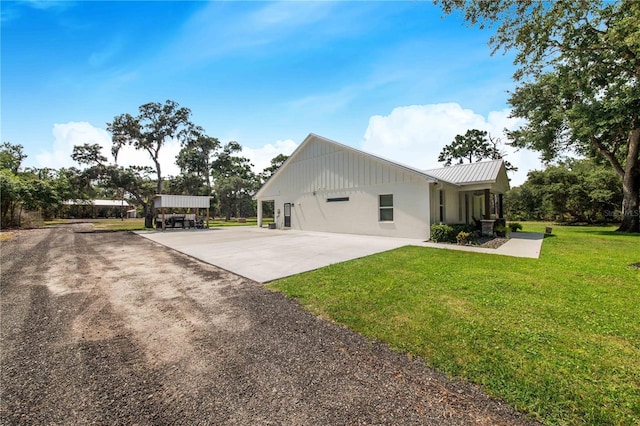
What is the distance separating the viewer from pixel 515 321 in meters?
3.38

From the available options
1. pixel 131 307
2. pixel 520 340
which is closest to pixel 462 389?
pixel 520 340

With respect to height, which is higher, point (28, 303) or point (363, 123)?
point (363, 123)

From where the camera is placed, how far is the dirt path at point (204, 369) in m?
1.94

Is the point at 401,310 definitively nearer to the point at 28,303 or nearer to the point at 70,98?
the point at 28,303

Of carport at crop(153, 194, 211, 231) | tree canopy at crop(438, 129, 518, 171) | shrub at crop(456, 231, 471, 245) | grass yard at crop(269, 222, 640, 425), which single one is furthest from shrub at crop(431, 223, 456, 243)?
tree canopy at crop(438, 129, 518, 171)

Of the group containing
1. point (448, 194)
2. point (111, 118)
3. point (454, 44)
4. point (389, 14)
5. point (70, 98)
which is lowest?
point (448, 194)

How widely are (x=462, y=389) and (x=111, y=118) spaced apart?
31740 millimetres

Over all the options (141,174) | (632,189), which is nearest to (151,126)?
(141,174)

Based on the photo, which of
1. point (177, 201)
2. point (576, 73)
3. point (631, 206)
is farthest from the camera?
point (177, 201)

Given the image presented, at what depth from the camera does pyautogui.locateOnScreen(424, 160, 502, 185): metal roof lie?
12278 mm

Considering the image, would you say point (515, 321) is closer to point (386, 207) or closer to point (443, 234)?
point (443, 234)

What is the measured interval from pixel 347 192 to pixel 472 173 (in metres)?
6.44

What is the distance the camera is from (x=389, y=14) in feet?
25.0

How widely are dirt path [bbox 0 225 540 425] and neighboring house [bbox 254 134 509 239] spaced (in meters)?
9.45
